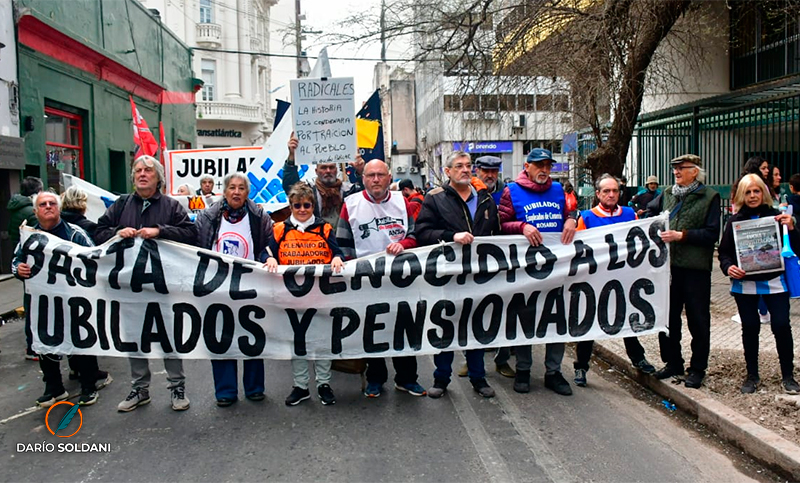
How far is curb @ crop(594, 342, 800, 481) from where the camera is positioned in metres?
4.14

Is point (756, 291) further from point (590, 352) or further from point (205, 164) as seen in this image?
point (205, 164)

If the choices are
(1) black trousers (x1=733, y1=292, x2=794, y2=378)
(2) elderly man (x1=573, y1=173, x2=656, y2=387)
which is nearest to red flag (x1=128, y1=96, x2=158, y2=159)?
(2) elderly man (x1=573, y1=173, x2=656, y2=387)

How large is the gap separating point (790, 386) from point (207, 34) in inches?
1473

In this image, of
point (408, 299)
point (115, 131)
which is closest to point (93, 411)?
point (408, 299)

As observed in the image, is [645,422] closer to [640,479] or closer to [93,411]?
[640,479]

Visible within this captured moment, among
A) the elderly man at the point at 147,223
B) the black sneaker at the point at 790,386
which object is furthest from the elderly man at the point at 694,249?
the elderly man at the point at 147,223

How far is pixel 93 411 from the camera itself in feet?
17.6

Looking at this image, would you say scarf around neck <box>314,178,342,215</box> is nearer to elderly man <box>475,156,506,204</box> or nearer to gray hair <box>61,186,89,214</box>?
elderly man <box>475,156,506,204</box>

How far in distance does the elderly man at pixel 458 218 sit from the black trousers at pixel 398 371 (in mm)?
215

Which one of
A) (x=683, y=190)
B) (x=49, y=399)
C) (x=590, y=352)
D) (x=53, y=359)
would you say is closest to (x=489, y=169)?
(x=683, y=190)

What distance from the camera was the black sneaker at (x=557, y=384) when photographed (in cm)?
565

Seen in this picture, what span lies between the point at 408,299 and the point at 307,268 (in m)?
0.89

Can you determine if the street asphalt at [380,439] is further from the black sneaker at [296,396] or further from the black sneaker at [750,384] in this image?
the black sneaker at [750,384]

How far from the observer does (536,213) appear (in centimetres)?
566
